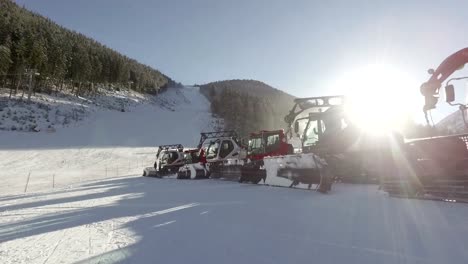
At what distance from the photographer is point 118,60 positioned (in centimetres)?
8919

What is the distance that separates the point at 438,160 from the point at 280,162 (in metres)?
5.32

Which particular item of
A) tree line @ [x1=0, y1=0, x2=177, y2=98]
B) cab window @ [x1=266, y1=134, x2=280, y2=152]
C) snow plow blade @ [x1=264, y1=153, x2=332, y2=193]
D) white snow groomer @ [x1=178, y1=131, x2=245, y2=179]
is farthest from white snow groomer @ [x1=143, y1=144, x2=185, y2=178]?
tree line @ [x1=0, y1=0, x2=177, y2=98]

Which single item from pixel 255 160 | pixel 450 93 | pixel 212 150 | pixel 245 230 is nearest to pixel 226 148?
pixel 212 150

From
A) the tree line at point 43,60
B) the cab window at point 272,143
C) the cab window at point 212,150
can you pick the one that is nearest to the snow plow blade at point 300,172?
the cab window at point 272,143

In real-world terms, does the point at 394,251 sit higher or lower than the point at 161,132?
lower

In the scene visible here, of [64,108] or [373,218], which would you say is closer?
[373,218]

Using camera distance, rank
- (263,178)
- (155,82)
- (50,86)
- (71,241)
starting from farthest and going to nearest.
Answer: (155,82) < (50,86) < (263,178) < (71,241)

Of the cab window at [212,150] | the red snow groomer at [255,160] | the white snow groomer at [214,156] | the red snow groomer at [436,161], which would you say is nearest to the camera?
the red snow groomer at [436,161]

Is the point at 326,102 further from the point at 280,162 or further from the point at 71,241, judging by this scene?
the point at 71,241

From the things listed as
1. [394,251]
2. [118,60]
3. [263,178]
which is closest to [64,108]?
[118,60]

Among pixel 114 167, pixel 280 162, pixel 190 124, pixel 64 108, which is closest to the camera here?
pixel 280 162

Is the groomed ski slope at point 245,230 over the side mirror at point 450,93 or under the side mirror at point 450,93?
under

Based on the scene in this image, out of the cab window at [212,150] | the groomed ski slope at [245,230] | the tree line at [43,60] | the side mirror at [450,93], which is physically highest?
the tree line at [43,60]

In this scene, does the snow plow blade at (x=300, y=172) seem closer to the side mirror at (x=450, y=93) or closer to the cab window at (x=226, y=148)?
the side mirror at (x=450, y=93)
